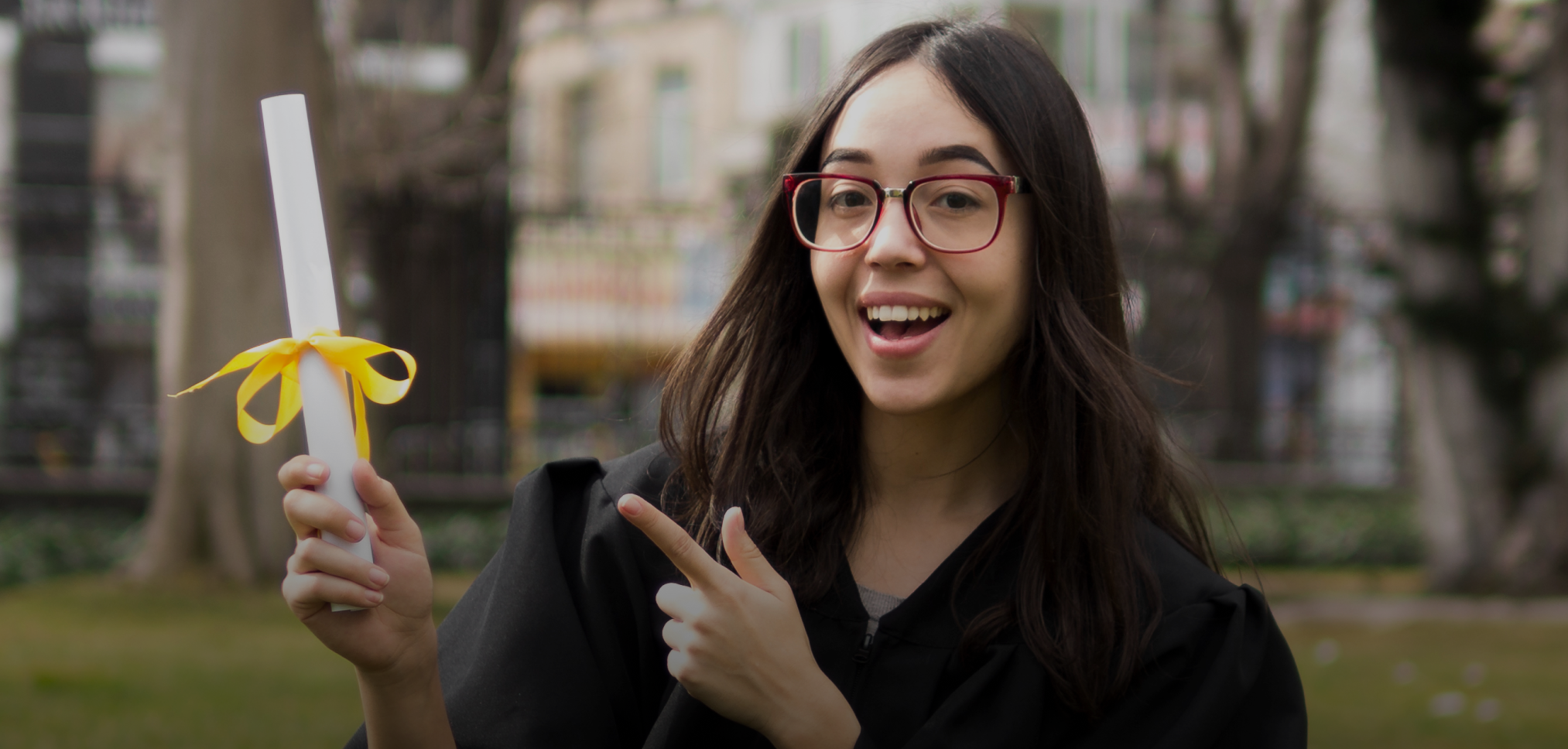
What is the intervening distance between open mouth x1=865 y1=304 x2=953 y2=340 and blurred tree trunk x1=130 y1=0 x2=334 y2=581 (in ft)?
22.0

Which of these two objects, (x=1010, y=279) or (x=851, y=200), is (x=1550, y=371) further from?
(x=851, y=200)

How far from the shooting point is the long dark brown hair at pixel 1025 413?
83.4 inches

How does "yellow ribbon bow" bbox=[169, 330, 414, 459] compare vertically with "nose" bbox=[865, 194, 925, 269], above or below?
below

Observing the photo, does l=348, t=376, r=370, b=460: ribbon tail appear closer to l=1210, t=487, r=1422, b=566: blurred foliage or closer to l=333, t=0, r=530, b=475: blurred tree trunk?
l=333, t=0, r=530, b=475: blurred tree trunk

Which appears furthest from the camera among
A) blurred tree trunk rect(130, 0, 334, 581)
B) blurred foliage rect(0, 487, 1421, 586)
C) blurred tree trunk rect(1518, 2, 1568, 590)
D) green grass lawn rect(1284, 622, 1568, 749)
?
blurred foliage rect(0, 487, 1421, 586)

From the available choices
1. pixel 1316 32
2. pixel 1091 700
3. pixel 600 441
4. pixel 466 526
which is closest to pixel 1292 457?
pixel 1316 32

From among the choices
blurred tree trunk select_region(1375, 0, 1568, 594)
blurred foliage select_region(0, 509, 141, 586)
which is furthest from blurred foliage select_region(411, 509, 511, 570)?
blurred tree trunk select_region(1375, 0, 1568, 594)

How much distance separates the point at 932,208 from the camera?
2.10 meters

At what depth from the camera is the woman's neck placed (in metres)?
2.32

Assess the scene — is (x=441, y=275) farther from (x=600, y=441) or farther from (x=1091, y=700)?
(x=1091, y=700)

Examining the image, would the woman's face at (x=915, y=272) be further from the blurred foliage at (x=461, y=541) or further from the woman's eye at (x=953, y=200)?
the blurred foliage at (x=461, y=541)

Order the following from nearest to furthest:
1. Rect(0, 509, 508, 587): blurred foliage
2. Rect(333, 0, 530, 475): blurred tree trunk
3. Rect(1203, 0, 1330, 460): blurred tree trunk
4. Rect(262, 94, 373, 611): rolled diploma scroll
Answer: Rect(262, 94, 373, 611): rolled diploma scroll
Rect(0, 509, 508, 587): blurred foliage
Rect(333, 0, 530, 475): blurred tree trunk
Rect(1203, 0, 1330, 460): blurred tree trunk

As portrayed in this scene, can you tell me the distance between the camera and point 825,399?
2.44 meters

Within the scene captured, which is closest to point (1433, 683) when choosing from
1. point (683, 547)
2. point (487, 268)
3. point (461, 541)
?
point (683, 547)
